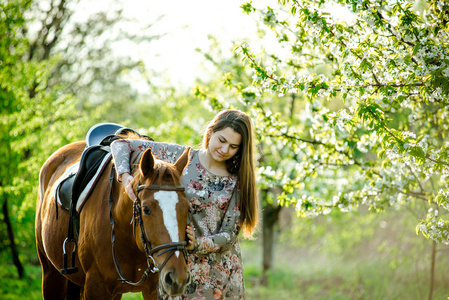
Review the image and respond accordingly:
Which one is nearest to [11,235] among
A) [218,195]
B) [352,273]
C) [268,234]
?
[268,234]

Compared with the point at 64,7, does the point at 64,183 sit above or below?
below

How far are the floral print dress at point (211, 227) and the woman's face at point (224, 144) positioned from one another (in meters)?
0.15

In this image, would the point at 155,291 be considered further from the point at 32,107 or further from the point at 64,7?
the point at 64,7

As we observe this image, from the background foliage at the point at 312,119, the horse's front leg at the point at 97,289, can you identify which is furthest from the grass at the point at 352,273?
the horse's front leg at the point at 97,289

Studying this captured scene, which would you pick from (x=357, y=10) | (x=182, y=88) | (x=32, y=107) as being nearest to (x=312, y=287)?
(x=32, y=107)

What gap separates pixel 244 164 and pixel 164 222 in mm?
854

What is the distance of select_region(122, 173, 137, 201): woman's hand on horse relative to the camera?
99.1 inches

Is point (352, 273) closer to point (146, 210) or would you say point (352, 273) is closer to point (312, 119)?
point (312, 119)

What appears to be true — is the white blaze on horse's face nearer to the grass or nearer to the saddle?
the saddle

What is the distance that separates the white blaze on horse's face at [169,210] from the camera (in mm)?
2338

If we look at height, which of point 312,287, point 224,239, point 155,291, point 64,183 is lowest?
point 312,287

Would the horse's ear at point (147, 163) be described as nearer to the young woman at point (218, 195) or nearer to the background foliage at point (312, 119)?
the young woman at point (218, 195)

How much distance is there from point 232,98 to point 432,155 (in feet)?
19.6

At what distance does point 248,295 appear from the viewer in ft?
26.5
